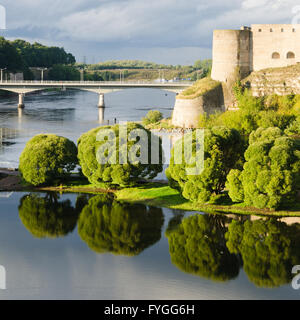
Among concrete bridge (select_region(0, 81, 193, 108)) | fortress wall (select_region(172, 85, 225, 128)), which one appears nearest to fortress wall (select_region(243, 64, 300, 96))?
fortress wall (select_region(172, 85, 225, 128))

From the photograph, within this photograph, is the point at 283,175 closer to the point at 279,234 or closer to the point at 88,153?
the point at 279,234

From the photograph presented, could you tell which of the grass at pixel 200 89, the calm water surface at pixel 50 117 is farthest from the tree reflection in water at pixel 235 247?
the grass at pixel 200 89

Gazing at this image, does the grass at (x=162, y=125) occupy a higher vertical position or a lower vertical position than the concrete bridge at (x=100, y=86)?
lower

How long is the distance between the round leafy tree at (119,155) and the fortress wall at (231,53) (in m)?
34.4

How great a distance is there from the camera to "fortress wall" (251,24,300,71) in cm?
7250

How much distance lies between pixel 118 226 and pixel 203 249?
5.88 metres

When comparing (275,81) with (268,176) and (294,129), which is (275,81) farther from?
(268,176)

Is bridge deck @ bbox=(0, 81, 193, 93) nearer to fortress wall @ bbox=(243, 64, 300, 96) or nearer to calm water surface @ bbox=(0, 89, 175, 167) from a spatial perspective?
calm water surface @ bbox=(0, 89, 175, 167)

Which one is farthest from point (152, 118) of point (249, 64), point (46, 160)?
point (46, 160)

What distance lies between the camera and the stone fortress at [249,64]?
235 ft

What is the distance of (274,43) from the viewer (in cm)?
7338

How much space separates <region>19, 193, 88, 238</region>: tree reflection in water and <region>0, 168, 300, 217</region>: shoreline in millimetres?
1726

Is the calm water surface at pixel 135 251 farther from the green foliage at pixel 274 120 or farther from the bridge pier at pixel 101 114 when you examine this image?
the bridge pier at pixel 101 114

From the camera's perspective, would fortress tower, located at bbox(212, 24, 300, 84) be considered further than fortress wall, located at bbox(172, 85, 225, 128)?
Yes
